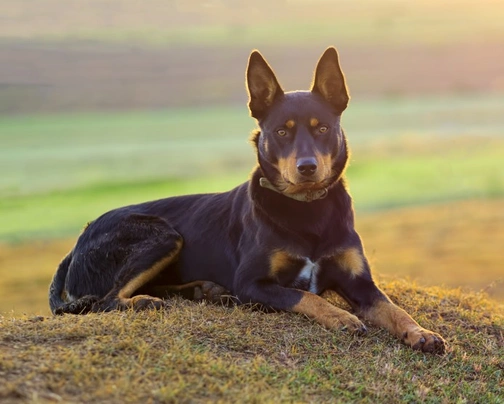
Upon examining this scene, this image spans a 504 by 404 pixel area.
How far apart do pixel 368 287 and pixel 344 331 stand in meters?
0.69

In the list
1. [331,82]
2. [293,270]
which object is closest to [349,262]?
[293,270]

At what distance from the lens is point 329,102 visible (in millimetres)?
7301

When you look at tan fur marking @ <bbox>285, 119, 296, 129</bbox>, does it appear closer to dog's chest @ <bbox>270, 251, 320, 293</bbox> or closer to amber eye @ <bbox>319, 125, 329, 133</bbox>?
amber eye @ <bbox>319, 125, 329, 133</bbox>

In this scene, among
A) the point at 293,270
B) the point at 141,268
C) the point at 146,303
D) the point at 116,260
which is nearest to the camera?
the point at 146,303

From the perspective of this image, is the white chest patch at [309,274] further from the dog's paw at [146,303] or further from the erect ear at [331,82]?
the erect ear at [331,82]

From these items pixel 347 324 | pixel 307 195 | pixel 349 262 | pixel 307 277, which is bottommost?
pixel 347 324

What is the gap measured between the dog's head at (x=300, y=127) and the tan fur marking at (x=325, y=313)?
0.97 metres

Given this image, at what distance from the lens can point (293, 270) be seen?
694cm

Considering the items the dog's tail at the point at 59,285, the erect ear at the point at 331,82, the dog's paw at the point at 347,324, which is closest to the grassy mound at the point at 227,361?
the dog's paw at the point at 347,324

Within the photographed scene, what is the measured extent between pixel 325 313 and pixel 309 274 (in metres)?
0.56

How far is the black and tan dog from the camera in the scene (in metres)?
6.77

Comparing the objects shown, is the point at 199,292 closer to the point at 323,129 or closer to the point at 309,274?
the point at 309,274

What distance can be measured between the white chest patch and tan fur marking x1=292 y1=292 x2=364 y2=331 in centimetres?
29

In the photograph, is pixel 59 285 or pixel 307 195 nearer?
pixel 307 195
